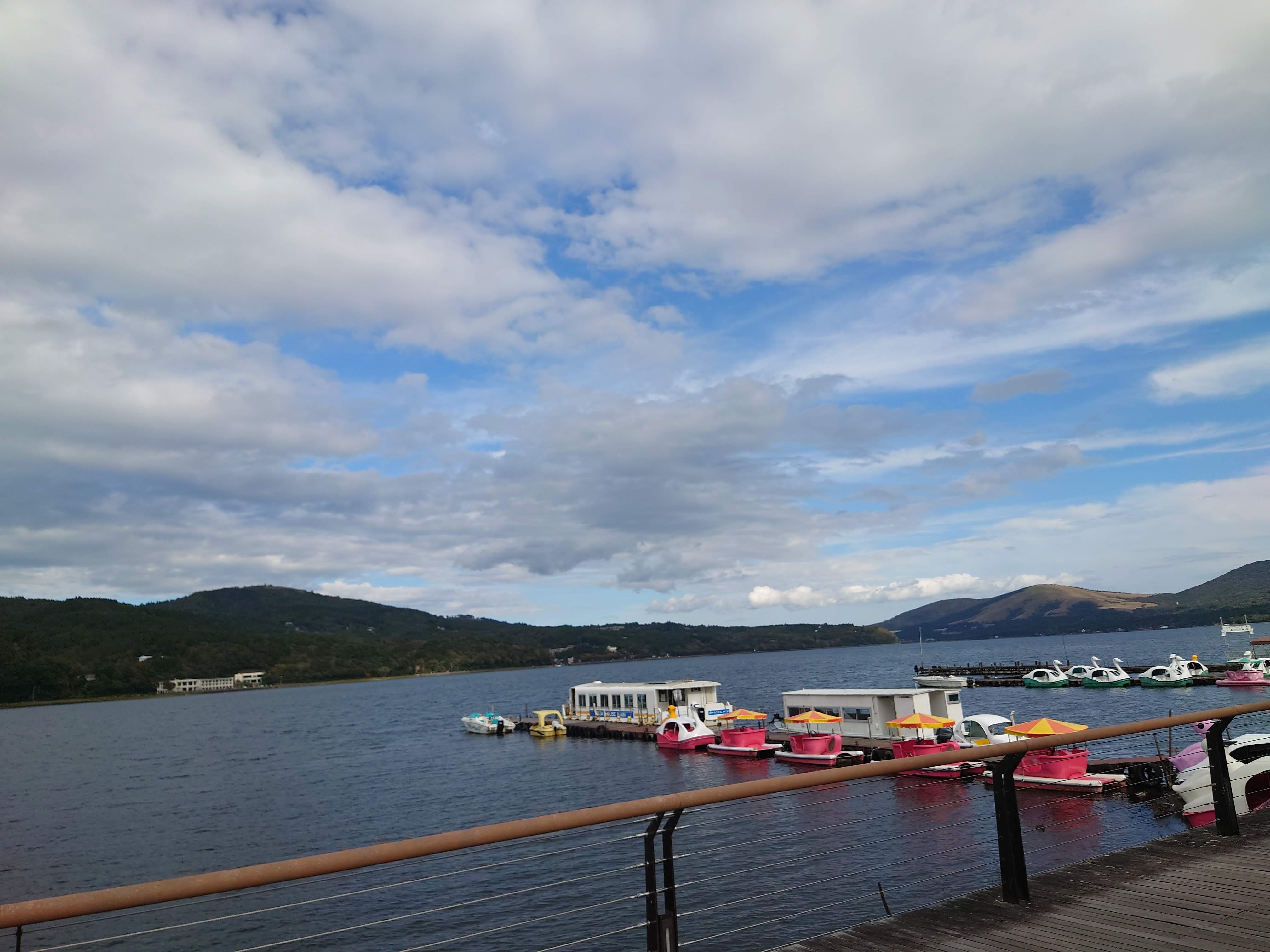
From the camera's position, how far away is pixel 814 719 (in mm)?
46719

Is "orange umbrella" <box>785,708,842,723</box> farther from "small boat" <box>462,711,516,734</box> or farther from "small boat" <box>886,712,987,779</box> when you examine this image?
"small boat" <box>462,711,516,734</box>

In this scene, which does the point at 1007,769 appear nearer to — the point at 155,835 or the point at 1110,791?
the point at 1110,791

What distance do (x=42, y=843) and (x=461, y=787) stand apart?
69.7 feet

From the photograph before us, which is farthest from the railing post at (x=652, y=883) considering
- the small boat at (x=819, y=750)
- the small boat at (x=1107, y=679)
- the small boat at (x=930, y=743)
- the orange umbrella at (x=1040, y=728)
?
the small boat at (x=1107, y=679)

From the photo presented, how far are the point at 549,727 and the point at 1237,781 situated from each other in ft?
201

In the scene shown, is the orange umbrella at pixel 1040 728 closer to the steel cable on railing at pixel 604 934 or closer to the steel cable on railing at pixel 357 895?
the steel cable on railing at pixel 604 934

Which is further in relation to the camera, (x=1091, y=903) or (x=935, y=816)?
(x=935, y=816)

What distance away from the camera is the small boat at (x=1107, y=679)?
79.1 m

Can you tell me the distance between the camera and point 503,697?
469 feet

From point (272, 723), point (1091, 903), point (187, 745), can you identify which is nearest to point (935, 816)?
point (1091, 903)

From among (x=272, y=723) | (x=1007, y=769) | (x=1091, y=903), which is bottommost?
(x=272, y=723)

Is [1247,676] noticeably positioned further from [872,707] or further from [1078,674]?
[872,707]

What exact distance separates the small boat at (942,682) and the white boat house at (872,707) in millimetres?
41896

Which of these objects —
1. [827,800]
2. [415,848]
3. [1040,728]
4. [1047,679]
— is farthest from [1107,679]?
[415,848]
